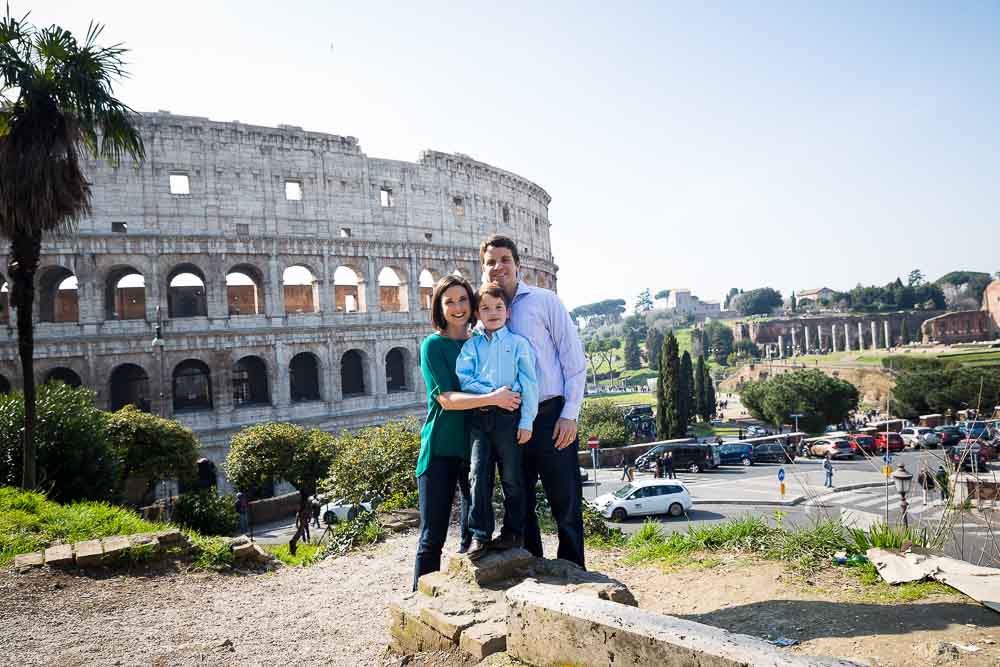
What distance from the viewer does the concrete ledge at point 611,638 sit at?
261 cm

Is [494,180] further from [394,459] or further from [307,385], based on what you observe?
[394,459]

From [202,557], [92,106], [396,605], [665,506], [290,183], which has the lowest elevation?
[665,506]

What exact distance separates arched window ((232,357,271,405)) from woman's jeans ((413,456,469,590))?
74.4ft

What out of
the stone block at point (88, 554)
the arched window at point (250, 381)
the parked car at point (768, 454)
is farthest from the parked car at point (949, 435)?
the stone block at point (88, 554)

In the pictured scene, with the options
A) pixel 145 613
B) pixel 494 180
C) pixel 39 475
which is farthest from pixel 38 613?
pixel 494 180

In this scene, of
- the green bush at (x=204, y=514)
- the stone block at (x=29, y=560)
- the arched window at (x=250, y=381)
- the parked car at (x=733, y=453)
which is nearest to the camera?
the stone block at (x=29, y=560)

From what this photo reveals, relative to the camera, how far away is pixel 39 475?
A: 10.5 metres

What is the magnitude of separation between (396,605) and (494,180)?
28338mm

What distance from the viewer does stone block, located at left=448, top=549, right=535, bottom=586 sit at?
4.12 metres

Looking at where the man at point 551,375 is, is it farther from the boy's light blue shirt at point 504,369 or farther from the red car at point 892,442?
the red car at point 892,442

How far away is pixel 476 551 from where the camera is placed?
13.9 feet

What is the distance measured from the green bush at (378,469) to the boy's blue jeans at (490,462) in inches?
264

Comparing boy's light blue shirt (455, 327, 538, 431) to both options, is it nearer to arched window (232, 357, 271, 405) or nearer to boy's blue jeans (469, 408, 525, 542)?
boy's blue jeans (469, 408, 525, 542)

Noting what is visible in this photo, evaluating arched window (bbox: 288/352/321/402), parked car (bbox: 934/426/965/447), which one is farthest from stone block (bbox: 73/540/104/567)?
parked car (bbox: 934/426/965/447)
